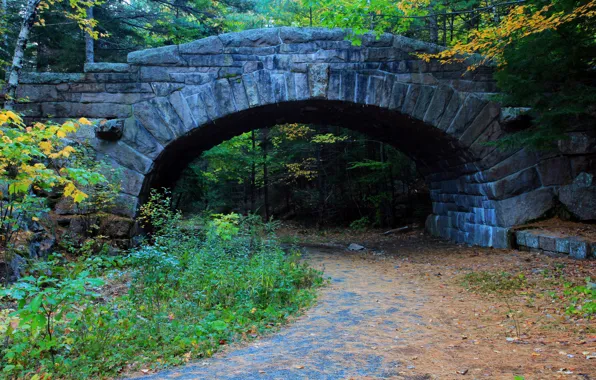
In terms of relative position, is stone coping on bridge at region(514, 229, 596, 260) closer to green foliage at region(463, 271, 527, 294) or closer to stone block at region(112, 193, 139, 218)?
green foliage at region(463, 271, 527, 294)

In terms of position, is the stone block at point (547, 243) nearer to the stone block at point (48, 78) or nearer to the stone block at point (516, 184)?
the stone block at point (516, 184)

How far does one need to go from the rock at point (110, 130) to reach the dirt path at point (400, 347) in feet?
16.2

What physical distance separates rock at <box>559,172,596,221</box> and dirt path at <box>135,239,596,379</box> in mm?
3534

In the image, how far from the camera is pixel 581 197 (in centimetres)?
759

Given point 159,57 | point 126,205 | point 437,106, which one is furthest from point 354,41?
point 126,205

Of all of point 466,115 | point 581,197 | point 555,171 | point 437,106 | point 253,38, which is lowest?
point 581,197

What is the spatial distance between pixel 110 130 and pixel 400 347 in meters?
6.54

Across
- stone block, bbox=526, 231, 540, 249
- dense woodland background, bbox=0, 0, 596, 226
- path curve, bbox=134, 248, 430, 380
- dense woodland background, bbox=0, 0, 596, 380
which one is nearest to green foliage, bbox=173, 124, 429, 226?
dense woodland background, bbox=0, 0, 596, 226

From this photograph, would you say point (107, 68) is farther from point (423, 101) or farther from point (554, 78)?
point (554, 78)

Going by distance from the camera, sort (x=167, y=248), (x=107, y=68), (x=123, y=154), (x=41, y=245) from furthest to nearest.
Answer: (x=107, y=68) < (x=123, y=154) < (x=41, y=245) < (x=167, y=248)

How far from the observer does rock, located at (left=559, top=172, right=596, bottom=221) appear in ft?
24.3

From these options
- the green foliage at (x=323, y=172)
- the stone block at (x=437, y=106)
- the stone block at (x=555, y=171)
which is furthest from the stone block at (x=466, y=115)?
the green foliage at (x=323, y=172)

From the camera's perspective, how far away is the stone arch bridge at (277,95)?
316 inches

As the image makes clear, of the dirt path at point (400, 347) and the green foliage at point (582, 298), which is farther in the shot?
the green foliage at point (582, 298)
